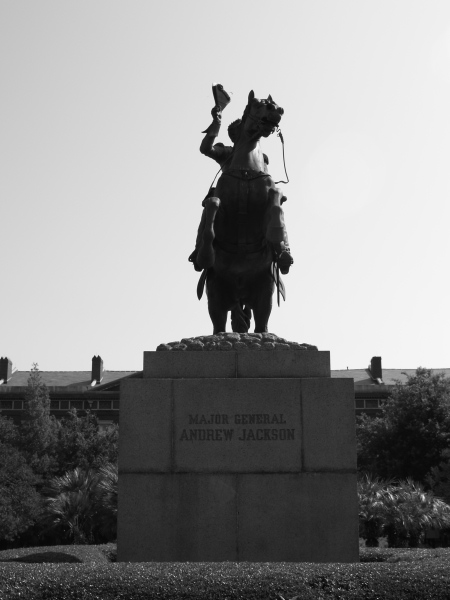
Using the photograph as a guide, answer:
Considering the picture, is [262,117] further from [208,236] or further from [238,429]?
[238,429]

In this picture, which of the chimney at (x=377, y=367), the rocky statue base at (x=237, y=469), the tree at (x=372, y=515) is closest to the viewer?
the rocky statue base at (x=237, y=469)

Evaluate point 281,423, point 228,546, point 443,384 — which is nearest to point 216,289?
point 281,423

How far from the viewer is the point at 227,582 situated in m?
8.08

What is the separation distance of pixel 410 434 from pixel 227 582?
1429 inches

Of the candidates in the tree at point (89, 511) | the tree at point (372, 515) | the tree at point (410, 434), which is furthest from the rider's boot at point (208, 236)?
the tree at point (410, 434)

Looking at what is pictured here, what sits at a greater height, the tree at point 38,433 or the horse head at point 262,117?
the horse head at point 262,117

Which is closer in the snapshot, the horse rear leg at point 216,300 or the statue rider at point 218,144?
the horse rear leg at point 216,300

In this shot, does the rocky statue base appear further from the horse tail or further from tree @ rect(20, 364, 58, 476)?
tree @ rect(20, 364, 58, 476)

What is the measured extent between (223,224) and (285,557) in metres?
4.79

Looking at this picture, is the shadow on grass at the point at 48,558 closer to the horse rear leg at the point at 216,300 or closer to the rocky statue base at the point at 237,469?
the rocky statue base at the point at 237,469

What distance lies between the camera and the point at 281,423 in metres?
→ 10.6

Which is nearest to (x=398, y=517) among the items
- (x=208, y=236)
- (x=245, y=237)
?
(x=245, y=237)

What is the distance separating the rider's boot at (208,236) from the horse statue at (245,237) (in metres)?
0.02

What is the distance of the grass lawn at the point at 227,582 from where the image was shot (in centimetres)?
802
